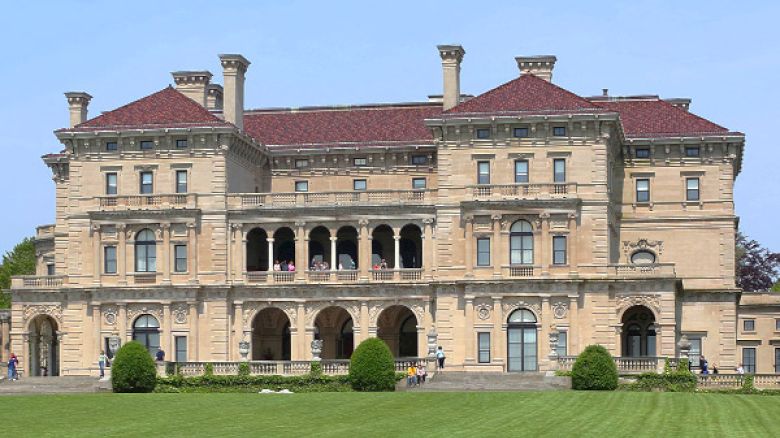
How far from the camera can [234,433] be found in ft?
156

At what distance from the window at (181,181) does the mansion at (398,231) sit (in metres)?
0.11

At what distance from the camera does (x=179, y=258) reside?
8931 centimetres

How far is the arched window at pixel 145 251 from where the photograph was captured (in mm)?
89375

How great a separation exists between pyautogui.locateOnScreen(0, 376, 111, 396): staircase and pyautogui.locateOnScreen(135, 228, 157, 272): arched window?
6594 mm

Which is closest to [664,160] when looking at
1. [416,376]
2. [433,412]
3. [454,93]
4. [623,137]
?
[623,137]

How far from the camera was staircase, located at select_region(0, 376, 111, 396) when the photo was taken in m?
78.3

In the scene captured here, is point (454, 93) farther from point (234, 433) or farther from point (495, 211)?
point (234, 433)

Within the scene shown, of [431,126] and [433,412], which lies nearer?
[433,412]

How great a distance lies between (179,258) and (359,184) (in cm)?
1120

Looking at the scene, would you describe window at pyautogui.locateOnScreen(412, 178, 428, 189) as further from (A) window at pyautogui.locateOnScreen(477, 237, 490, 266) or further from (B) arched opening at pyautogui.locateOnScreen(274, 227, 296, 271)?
(A) window at pyautogui.locateOnScreen(477, 237, 490, 266)

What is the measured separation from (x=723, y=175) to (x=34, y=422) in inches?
1938

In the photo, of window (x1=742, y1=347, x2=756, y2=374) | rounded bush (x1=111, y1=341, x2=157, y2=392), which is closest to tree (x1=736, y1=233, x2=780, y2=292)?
window (x1=742, y1=347, x2=756, y2=374)

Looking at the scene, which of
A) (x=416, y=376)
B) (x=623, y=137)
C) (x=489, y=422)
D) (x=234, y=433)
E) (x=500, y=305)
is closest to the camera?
(x=234, y=433)

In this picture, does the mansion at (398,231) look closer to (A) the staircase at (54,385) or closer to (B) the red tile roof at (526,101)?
(B) the red tile roof at (526,101)
